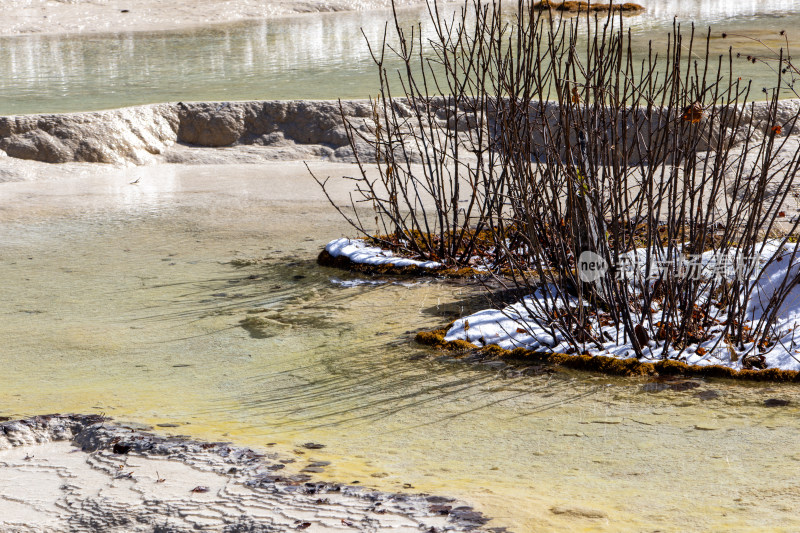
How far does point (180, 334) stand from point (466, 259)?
1.95 m

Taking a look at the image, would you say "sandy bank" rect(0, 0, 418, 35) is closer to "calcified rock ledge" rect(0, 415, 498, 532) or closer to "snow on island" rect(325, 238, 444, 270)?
"snow on island" rect(325, 238, 444, 270)

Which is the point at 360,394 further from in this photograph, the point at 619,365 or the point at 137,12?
the point at 137,12

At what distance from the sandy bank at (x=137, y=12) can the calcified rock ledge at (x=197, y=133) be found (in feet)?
32.3

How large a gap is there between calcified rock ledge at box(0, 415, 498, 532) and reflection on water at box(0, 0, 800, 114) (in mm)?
7707

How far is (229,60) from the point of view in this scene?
14633 millimetres

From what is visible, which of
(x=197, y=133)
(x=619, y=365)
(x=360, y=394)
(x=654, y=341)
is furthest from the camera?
(x=197, y=133)

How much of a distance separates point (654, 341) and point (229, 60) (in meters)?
11.2

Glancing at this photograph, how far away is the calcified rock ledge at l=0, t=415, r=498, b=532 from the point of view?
296cm

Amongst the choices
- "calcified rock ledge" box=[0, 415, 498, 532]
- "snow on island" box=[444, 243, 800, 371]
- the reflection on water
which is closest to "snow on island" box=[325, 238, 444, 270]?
"snow on island" box=[444, 243, 800, 371]

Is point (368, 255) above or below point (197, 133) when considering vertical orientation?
below

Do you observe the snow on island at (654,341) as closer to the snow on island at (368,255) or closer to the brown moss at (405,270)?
the brown moss at (405,270)

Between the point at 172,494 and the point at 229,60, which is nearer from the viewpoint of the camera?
the point at 172,494

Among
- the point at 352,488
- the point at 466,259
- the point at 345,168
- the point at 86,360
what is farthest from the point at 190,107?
the point at 352,488

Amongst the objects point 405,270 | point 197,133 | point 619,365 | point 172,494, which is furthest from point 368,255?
point 197,133
